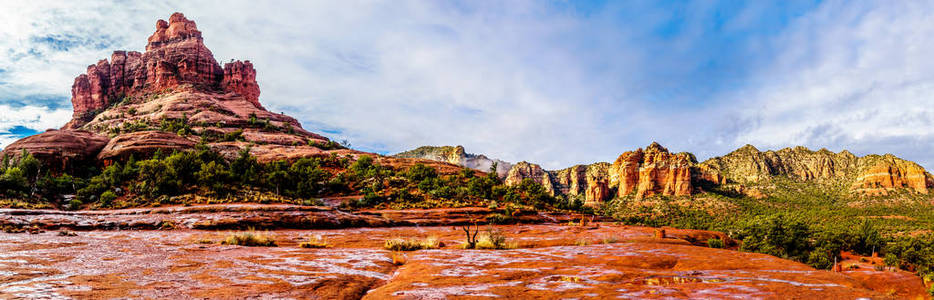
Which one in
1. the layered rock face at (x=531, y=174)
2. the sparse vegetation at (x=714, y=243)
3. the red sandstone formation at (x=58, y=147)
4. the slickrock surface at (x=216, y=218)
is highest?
the layered rock face at (x=531, y=174)

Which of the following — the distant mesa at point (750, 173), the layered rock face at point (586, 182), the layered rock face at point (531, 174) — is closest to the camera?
the distant mesa at point (750, 173)

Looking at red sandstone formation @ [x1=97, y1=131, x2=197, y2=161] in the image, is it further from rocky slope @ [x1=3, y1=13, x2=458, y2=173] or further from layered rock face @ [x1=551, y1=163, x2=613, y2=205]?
layered rock face @ [x1=551, y1=163, x2=613, y2=205]

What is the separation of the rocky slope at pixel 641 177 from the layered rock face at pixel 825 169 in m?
9.10

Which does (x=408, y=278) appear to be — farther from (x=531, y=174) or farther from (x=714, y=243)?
(x=531, y=174)

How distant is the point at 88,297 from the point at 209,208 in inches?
1060

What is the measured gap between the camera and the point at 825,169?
114 m

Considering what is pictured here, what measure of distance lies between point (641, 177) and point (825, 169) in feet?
164

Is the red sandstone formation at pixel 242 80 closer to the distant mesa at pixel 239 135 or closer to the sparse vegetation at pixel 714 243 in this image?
the distant mesa at pixel 239 135

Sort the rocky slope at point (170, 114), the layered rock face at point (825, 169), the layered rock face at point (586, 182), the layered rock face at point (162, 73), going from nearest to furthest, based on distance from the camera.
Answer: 1. the rocky slope at point (170, 114)
2. the layered rock face at point (825, 169)
3. the layered rock face at point (162, 73)
4. the layered rock face at point (586, 182)

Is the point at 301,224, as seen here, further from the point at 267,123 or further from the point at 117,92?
the point at 117,92

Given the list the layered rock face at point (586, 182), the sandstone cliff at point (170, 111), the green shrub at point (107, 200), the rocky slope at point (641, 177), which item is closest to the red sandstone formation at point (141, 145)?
the sandstone cliff at point (170, 111)

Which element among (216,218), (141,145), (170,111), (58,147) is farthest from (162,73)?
(216,218)

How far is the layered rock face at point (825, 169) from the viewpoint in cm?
10001

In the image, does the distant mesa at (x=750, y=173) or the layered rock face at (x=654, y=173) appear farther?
the layered rock face at (x=654, y=173)
